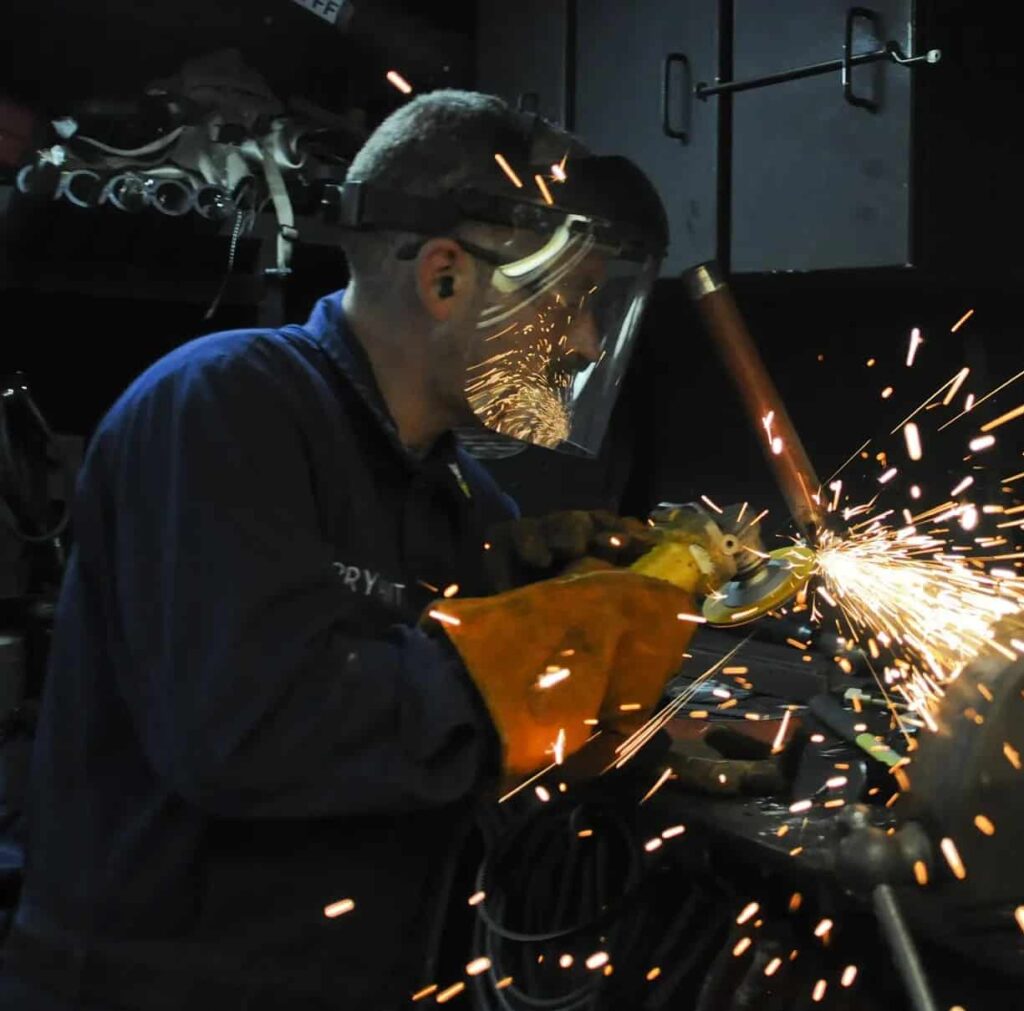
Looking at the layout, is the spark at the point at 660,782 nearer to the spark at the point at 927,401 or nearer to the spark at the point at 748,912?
the spark at the point at 748,912

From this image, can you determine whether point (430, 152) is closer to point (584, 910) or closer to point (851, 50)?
point (851, 50)

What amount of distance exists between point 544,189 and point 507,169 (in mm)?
49

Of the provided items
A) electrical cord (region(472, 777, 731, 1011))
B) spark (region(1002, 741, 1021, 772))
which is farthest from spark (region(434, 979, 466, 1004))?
spark (region(1002, 741, 1021, 772))

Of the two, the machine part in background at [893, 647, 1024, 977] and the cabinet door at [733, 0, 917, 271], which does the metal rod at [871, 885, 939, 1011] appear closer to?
the machine part in background at [893, 647, 1024, 977]

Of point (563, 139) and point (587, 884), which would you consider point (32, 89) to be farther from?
point (587, 884)

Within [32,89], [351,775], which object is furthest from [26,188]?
[351,775]

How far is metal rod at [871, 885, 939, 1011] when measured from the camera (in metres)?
1.03

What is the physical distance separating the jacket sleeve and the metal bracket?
1.21 metres

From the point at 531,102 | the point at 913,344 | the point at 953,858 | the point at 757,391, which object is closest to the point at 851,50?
the point at 913,344

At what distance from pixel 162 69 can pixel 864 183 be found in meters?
1.52

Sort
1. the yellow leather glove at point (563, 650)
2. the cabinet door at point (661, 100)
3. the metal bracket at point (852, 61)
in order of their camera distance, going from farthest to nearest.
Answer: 1. the cabinet door at point (661, 100)
2. the metal bracket at point (852, 61)
3. the yellow leather glove at point (563, 650)

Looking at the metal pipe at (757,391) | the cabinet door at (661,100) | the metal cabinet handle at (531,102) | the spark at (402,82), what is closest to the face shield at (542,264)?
the metal pipe at (757,391)

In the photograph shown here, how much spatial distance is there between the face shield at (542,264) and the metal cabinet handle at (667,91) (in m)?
0.91

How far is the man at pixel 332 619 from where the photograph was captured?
1.10m
